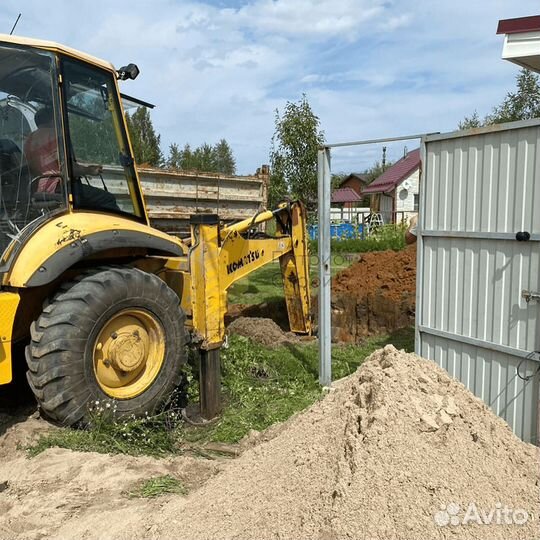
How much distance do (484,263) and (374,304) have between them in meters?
4.13

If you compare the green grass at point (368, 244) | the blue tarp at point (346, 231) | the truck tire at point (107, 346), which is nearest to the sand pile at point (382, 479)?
the truck tire at point (107, 346)

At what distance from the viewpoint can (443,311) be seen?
4.99 meters

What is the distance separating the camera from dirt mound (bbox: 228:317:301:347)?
23.9 feet

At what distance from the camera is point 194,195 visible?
31.9 feet

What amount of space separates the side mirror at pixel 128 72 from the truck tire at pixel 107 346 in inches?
73.3

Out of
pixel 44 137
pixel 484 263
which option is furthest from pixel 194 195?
pixel 484 263

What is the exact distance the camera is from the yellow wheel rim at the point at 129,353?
4.41m

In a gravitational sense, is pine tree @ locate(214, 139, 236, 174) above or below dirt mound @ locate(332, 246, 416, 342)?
above

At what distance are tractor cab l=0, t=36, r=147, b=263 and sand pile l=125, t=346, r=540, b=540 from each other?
2449mm

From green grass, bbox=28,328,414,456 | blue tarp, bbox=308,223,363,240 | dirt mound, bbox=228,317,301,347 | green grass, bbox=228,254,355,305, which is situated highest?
blue tarp, bbox=308,223,363,240

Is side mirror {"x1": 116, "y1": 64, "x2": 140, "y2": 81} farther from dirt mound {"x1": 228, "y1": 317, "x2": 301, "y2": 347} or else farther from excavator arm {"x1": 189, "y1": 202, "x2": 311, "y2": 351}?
dirt mound {"x1": 228, "y1": 317, "x2": 301, "y2": 347}

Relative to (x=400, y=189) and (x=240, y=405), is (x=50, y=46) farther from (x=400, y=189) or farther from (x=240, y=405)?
(x=400, y=189)

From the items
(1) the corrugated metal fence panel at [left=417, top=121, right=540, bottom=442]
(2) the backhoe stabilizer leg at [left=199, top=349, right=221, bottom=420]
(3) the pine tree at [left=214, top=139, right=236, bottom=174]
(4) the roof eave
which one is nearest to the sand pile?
(1) the corrugated metal fence panel at [left=417, top=121, right=540, bottom=442]

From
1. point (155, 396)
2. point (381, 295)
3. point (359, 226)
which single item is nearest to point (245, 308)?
point (381, 295)
